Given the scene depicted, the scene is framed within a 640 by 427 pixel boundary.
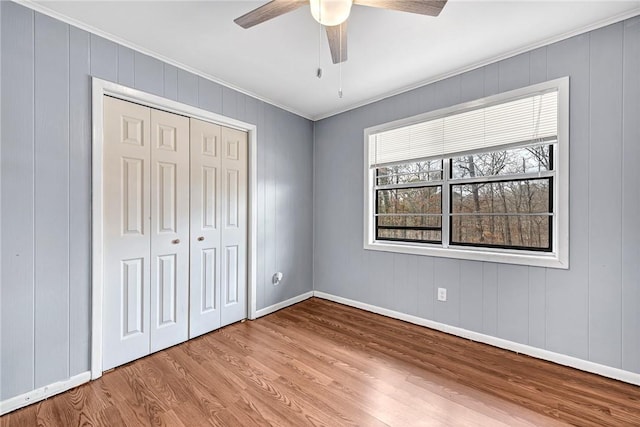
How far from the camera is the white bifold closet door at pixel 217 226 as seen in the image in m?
2.62

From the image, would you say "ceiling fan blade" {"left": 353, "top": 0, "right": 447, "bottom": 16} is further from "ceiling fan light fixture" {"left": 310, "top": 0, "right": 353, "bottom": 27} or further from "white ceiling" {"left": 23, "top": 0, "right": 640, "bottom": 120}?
"white ceiling" {"left": 23, "top": 0, "right": 640, "bottom": 120}

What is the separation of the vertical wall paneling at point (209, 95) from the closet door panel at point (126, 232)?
19.8 inches

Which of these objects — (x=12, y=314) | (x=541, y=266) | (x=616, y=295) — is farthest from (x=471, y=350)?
(x=12, y=314)

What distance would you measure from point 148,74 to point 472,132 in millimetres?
2850

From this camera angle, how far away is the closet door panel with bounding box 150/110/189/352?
2338 mm

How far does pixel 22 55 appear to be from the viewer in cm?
170

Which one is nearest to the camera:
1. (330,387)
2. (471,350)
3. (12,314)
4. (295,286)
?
(12,314)

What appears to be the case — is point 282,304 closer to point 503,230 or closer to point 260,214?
point 260,214

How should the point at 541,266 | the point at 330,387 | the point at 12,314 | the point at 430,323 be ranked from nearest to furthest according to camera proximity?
1. the point at 12,314
2. the point at 330,387
3. the point at 541,266
4. the point at 430,323

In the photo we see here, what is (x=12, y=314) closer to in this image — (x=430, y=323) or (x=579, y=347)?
(x=430, y=323)

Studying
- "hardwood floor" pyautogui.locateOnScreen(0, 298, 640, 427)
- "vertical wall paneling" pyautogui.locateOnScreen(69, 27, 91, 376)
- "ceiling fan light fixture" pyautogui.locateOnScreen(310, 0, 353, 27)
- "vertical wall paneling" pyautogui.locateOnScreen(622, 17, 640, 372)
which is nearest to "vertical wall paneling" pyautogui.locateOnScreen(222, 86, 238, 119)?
"vertical wall paneling" pyautogui.locateOnScreen(69, 27, 91, 376)

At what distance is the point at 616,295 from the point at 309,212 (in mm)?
2980

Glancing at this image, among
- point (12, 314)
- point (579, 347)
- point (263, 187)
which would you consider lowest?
point (579, 347)

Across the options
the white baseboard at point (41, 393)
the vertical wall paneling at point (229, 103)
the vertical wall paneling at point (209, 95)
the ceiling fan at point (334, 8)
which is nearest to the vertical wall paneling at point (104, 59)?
the vertical wall paneling at point (209, 95)
